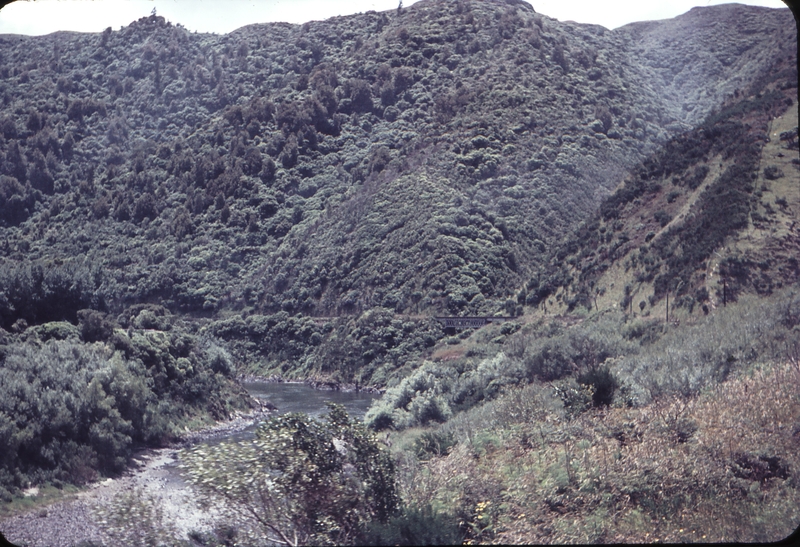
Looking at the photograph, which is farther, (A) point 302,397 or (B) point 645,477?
(A) point 302,397

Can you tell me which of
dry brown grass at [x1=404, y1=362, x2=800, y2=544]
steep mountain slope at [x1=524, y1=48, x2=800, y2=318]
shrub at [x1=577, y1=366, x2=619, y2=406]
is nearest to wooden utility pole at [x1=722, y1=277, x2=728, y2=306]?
steep mountain slope at [x1=524, y1=48, x2=800, y2=318]

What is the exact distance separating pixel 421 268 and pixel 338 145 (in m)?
27.3

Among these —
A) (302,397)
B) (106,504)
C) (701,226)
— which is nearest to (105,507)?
(106,504)

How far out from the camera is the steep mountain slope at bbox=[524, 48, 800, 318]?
28.1m

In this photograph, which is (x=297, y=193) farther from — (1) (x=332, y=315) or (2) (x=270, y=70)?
(2) (x=270, y=70)

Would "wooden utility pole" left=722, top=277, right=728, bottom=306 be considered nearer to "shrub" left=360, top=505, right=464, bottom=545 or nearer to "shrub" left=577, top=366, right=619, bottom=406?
"shrub" left=577, top=366, right=619, bottom=406

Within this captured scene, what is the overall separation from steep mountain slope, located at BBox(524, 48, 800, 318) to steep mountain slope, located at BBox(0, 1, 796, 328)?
7606mm

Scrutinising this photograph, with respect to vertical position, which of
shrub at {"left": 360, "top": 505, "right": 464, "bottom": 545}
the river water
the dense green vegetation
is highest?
shrub at {"left": 360, "top": 505, "right": 464, "bottom": 545}

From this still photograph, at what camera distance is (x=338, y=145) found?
230 feet

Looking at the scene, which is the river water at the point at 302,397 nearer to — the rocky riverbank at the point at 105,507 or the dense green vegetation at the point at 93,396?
the dense green vegetation at the point at 93,396

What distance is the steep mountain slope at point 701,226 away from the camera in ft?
92.3

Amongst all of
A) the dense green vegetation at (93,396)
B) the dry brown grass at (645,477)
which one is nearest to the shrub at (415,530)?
the dry brown grass at (645,477)

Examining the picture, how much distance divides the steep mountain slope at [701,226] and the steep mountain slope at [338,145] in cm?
761

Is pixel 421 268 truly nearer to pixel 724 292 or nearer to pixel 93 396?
pixel 724 292
